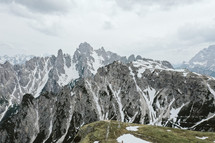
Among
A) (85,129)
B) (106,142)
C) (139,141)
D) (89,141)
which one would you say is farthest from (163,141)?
(85,129)

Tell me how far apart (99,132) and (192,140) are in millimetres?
36872

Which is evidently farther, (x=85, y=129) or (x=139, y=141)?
(x=85, y=129)

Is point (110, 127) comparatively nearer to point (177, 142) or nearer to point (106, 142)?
point (106, 142)

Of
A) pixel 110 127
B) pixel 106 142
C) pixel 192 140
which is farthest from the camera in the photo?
pixel 110 127

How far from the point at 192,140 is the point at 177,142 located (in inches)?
350

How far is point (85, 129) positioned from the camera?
85.2m

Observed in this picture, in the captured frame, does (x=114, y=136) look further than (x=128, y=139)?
Yes

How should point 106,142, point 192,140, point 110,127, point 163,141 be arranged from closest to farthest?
point 106,142 → point 163,141 → point 192,140 → point 110,127

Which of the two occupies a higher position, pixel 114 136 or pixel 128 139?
pixel 114 136

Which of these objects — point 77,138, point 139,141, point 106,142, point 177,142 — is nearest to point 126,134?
point 139,141

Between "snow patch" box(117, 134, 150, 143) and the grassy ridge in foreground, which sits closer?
"snow patch" box(117, 134, 150, 143)

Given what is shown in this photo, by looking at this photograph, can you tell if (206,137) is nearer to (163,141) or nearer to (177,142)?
(177,142)

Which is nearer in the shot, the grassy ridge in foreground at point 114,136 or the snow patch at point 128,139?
the snow patch at point 128,139

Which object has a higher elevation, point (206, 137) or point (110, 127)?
point (110, 127)
